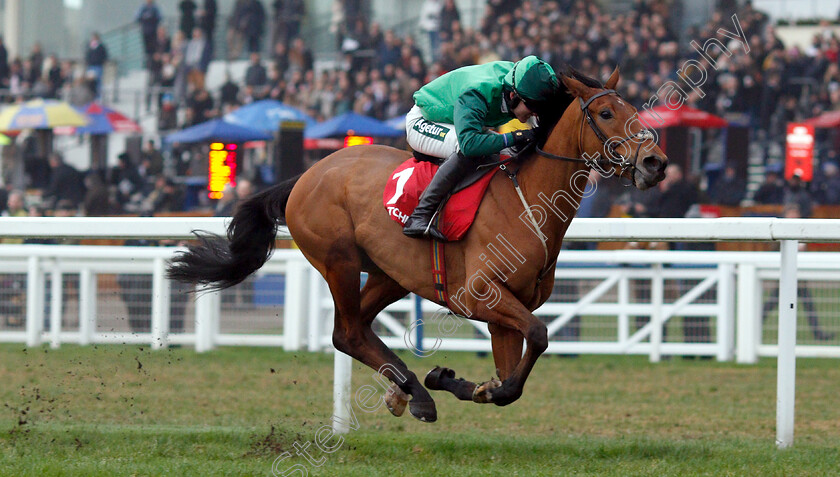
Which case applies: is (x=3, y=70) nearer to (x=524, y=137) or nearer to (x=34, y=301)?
(x=34, y=301)

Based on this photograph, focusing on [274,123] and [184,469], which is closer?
[184,469]

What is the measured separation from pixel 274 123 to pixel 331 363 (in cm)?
788

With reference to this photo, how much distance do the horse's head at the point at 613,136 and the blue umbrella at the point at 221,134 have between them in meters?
11.0

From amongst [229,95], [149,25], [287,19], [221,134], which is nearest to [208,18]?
[149,25]

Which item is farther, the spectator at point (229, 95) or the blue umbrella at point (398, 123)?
the spectator at point (229, 95)

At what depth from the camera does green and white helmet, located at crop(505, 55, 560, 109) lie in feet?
14.5

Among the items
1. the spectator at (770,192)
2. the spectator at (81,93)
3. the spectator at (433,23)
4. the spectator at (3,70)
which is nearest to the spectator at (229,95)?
the spectator at (81,93)

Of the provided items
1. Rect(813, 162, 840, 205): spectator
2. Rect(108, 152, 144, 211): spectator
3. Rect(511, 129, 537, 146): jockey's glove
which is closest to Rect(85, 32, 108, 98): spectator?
Rect(108, 152, 144, 211): spectator

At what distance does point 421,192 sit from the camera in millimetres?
4656

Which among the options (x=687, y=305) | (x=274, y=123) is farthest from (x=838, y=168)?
(x=274, y=123)

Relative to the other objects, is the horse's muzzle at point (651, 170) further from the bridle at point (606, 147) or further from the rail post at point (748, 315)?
the rail post at point (748, 315)

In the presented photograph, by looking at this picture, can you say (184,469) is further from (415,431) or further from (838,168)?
(838,168)

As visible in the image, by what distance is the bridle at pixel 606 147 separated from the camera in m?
4.16

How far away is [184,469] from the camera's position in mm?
4230
